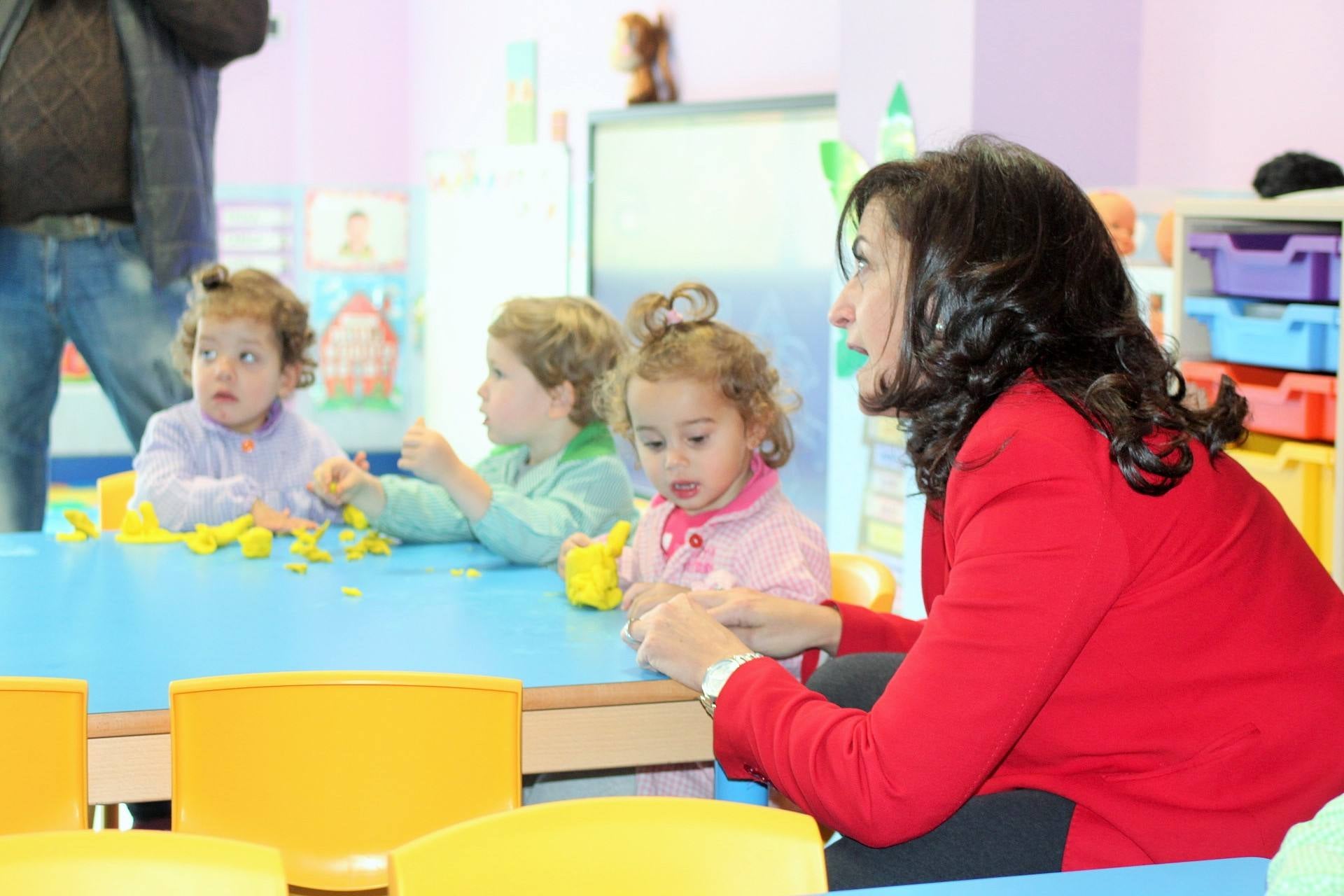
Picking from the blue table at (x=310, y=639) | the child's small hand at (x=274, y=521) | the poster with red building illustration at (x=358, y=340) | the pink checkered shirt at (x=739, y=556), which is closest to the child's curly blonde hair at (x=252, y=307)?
the child's small hand at (x=274, y=521)

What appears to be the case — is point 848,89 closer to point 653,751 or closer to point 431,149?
point 653,751

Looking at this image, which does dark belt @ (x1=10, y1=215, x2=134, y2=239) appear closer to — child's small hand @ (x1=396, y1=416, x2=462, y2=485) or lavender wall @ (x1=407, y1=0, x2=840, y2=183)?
child's small hand @ (x1=396, y1=416, x2=462, y2=485)

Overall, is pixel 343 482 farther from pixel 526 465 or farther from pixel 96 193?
pixel 96 193

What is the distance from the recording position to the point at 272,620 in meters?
1.69

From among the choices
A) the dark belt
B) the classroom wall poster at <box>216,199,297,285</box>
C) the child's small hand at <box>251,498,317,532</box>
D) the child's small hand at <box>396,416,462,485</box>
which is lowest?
the child's small hand at <box>251,498,317,532</box>

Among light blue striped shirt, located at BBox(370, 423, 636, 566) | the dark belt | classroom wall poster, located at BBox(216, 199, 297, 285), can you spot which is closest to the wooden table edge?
light blue striped shirt, located at BBox(370, 423, 636, 566)

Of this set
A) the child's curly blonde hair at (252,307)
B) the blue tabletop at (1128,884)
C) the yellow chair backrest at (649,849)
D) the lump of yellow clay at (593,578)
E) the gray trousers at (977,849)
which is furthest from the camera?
the child's curly blonde hair at (252,307)

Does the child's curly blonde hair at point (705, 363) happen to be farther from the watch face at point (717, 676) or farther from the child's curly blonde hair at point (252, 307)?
the child's curly blonde hair at point (252, 307)

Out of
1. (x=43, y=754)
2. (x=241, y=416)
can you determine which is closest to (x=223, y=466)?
(x=241, y=416)

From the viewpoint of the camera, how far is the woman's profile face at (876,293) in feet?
4.31

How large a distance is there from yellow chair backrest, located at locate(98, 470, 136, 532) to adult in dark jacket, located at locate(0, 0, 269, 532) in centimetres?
25

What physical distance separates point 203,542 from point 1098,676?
4.41 ft

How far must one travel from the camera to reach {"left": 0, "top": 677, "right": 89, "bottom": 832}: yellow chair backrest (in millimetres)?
1253

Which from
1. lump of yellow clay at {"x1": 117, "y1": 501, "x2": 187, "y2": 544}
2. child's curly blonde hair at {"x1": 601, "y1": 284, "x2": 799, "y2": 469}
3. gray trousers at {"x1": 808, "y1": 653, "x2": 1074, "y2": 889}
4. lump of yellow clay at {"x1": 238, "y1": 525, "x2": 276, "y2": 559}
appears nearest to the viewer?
gray trousers at {"x1": 808, "y1": 653, "x2": 1074, "y2": 889}
